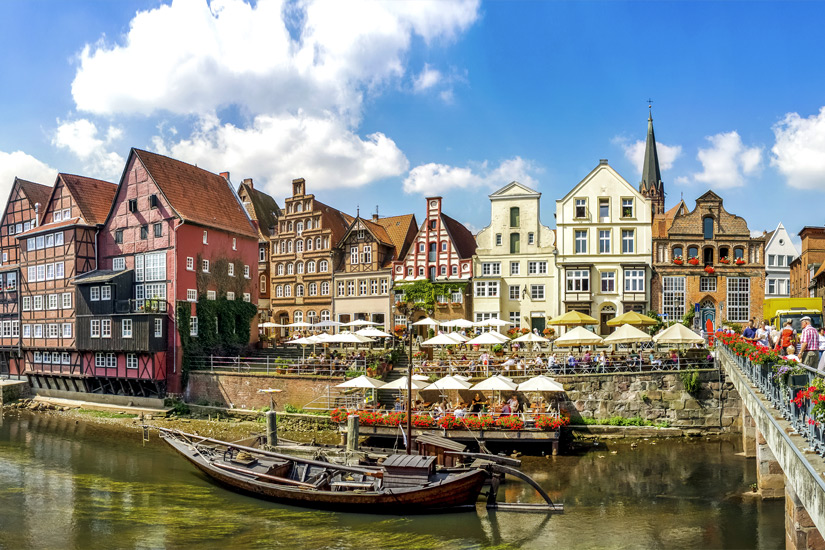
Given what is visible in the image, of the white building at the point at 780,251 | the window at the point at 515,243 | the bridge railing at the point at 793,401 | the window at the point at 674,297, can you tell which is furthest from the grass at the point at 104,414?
the white building at the point at 780,251

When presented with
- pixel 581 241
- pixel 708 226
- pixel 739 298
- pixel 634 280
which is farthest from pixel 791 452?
pixel 708 226

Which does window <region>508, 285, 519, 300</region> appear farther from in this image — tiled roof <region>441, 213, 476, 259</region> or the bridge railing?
the bridge railing

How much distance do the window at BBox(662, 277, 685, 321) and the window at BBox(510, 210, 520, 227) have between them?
1116 centimetres

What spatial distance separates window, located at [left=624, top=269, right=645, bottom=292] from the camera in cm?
4378

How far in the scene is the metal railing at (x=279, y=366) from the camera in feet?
115

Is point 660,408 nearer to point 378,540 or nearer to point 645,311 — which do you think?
point 645,311

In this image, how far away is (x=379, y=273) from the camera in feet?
167

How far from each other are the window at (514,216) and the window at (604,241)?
5963mm

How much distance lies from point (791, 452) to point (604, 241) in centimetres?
3516

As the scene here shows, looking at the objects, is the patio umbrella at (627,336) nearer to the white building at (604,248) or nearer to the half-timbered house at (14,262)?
the white building at (604,248)

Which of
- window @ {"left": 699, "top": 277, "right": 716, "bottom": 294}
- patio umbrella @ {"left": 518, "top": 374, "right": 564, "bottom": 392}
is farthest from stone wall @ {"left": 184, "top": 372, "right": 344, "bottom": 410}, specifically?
window @ {"left": 699, "top": 277, "right": 716, "bottom": 294}

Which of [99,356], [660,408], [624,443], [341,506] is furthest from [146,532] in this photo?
[99,356]

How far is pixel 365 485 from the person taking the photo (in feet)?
64.7

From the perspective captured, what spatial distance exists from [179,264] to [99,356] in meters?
8.72
